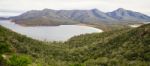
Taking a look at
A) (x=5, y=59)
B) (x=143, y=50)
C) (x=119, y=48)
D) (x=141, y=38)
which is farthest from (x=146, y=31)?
(x=5, y=59)

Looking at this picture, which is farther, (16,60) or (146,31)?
(146,31)

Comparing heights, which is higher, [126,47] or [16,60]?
[16,60]

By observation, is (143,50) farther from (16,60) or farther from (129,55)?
(16,60)

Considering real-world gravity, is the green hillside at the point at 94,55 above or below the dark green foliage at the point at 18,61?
below

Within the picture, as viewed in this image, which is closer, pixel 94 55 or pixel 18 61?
pixel 18 61

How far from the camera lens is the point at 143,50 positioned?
54688mm

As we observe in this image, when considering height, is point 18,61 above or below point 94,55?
above

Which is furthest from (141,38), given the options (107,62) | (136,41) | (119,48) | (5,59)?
(5,59)

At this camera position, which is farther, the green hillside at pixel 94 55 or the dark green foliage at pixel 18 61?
the green hillside at pixel 94 55

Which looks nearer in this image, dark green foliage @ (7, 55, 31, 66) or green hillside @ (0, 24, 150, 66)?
dark green foliage @ (7, 55, 31, 66)

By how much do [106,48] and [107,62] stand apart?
627 inches

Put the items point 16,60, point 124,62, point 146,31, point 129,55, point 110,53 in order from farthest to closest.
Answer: point 146,31
point 110,53
point 129,55
point 124,62
point 16,60

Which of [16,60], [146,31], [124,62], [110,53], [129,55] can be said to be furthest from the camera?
[146,31]

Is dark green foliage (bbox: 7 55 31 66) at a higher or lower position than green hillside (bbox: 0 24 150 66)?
higher
